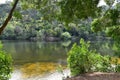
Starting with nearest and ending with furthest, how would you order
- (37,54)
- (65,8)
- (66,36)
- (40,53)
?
1. (65,8)
2. (37,54)
3. (40,53)
4. (66,36)

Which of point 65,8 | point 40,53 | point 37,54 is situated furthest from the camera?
point 40,53

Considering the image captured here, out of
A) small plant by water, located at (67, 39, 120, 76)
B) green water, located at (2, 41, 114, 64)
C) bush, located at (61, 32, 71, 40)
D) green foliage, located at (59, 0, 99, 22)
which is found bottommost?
bush, located at (61, 32, 71, 40)

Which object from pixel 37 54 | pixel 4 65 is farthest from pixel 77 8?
pixel 37 54

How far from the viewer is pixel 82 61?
538 inches

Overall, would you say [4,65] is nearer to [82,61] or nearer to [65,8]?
[65,8]

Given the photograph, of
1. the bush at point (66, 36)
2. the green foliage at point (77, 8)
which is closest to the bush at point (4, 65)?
the green foliage at point (77, 8)

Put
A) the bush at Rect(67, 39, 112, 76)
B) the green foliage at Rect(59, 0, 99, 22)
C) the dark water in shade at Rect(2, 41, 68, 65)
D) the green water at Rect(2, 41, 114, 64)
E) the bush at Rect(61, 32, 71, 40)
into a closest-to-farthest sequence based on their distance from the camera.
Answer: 1. the green foliage at Rect(59, 0, 99, 22)
2. the bush at Rect(67, 39, 112, 76)
3. the dark water in shade at Rect(2, 41, 68, 65)
4. the green water at Rect(2, 41, 114, 64)
5. the bush at Rect(61, 32, 71, 40)

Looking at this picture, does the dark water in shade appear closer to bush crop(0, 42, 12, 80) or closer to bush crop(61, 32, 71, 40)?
bush crop(0, 42, 12, 80)

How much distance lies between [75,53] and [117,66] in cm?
277

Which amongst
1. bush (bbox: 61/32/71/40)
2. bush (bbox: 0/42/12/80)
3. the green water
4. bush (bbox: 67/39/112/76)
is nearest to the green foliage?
bush (bbox: 0/42/12/80)

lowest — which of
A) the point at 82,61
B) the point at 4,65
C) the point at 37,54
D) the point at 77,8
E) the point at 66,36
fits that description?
the point at 66,36

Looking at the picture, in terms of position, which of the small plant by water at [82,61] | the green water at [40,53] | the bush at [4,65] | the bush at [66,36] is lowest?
the bush at [66,36]

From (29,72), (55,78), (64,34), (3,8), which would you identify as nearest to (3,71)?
(55,78)

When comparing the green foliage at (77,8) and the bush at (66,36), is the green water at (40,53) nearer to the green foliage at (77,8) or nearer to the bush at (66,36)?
the green foliage at (77,8)
